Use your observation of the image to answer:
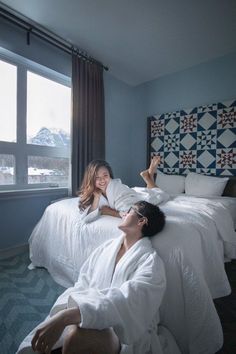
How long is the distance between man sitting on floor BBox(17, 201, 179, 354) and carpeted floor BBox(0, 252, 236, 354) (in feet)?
1.77

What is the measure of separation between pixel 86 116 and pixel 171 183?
63.1 inches

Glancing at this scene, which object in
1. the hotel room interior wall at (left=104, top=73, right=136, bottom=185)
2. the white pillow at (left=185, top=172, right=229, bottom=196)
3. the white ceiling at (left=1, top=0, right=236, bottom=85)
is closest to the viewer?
the white ceiling at (left=1, top=0, right=236, bottom=85)

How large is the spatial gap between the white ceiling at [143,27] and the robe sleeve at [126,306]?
7.98 ft

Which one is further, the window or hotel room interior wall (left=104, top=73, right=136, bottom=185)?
hotel room interior wall (left=104, top=73, right=136, bottom=185)

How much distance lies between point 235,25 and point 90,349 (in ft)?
10.4

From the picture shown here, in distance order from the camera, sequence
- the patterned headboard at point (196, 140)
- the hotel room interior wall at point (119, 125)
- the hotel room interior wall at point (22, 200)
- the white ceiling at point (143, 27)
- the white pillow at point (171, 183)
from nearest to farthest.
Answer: the white ceiling at point (143, 27), the hotel room interior wall at point (22, 200), the patterned headboard at point (196, 140), the white pillow at point (171, 183), the hotel room interior wall at point (119, 125)

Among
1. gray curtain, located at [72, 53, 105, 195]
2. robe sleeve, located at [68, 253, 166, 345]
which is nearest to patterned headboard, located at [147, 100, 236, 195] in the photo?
gray curtain, located at [72, 53, 105, 195]

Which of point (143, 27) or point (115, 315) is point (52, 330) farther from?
point (143, 27)

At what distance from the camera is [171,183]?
322cm

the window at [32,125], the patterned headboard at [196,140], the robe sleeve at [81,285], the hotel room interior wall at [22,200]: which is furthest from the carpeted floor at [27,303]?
the patterned headboard at [196,140]

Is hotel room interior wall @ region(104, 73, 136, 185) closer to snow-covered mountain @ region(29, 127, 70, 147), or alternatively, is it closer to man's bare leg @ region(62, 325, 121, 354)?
snow-covered mountain @ region(29, 127, 70, 147)

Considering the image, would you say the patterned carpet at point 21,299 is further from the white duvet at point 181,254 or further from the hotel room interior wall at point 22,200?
the hotel room interior wall at point 22,200

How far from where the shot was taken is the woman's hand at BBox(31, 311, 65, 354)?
74cm

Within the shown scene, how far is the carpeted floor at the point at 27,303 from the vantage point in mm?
1269
